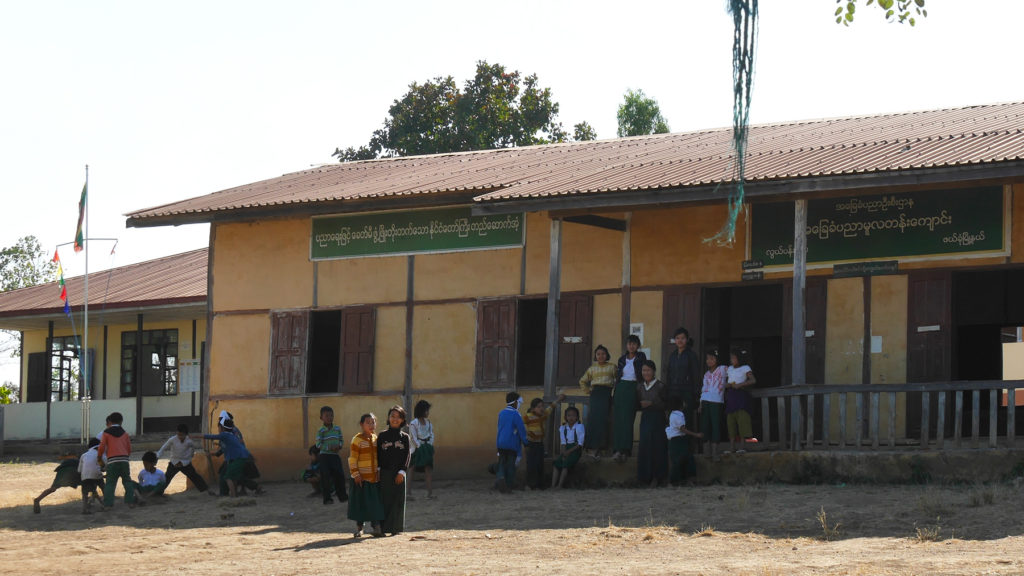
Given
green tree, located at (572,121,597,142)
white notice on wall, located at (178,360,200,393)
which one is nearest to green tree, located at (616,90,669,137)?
green tree, located at (572,121,597,142)

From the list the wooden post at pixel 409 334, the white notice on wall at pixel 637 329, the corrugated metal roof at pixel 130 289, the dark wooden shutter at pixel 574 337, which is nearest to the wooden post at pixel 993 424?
the white notice on wall at pixel 637 329

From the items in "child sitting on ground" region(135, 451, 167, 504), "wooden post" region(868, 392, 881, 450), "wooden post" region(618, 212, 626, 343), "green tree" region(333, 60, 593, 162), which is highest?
"green tree" region(333, 60, 593, 162)

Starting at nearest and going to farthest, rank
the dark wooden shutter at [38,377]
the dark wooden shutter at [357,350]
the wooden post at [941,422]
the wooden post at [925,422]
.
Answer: the wooden post at [941,422]
the wooden post at [925,422]
the dark wooden shutter at [357,350]
the dark wooden shutter at [38,377]

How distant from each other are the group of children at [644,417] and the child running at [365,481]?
10.0ft

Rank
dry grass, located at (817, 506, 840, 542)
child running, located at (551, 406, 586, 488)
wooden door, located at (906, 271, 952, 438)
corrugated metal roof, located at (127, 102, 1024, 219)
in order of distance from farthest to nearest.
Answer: child running, located at (551, 406, 586, 488) < wooden door, located at (906, 271, 952, 438) < corrugated metal roof, located at (127, 102, 1024, 219) < dry grass, located at (817, 506, 840, 542)

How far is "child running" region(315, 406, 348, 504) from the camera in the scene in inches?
663

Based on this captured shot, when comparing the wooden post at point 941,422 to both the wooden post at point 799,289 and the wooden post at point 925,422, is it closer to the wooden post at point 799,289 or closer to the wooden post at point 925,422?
the wooden post at point 925,422

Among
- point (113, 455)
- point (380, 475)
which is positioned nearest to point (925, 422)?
point (380, 475)

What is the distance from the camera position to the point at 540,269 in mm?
18344

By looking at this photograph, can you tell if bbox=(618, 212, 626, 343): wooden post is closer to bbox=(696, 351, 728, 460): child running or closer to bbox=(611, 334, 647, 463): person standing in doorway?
bbox=(611, 334, 647, 463): person standing in doorway

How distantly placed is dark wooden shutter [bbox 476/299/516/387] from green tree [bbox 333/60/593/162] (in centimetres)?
2167

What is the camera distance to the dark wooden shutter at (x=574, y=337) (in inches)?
709

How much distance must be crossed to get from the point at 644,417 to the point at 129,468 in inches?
257

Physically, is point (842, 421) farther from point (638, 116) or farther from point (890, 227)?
point (638, 116)
